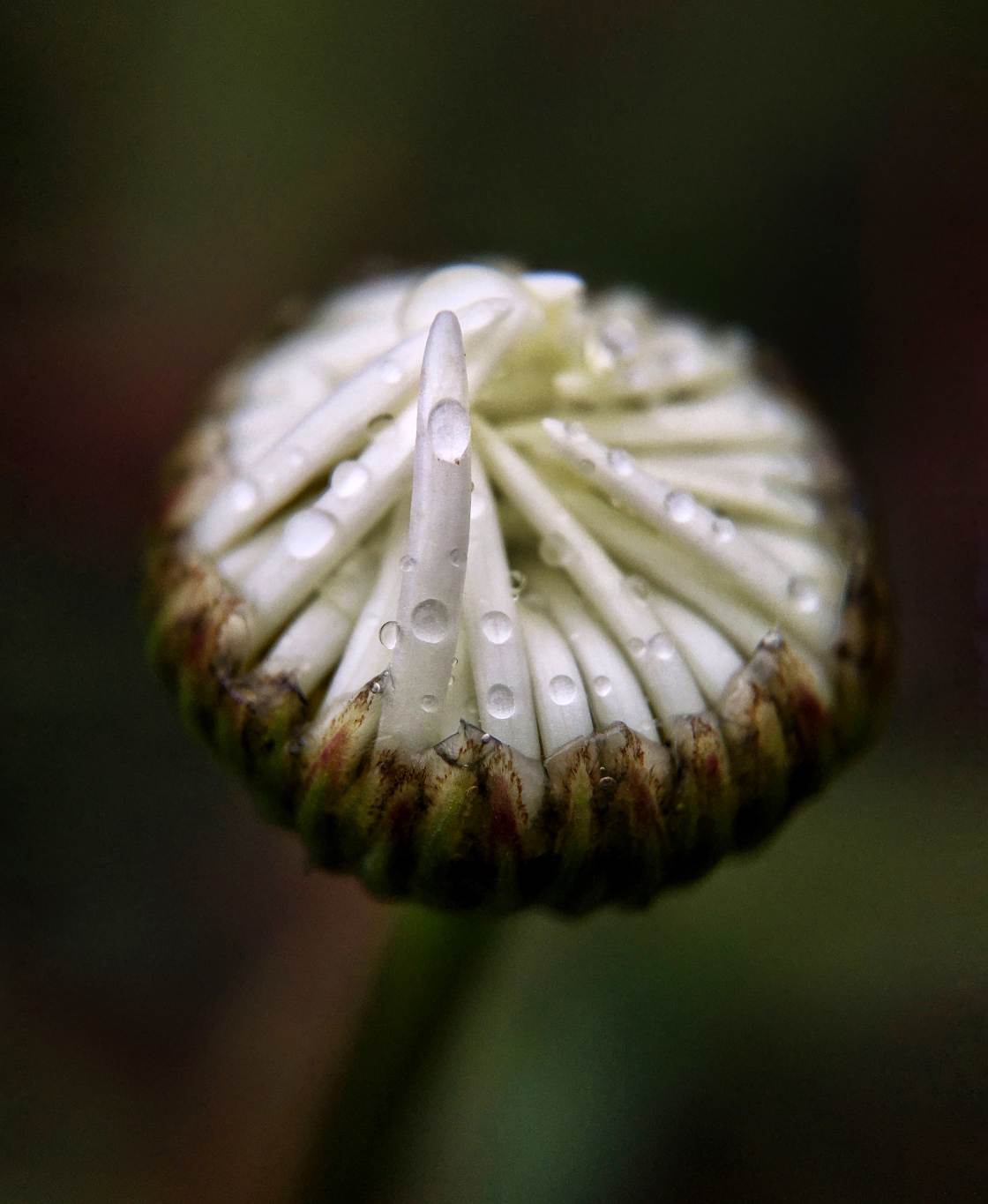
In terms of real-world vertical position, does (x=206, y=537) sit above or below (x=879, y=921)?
below

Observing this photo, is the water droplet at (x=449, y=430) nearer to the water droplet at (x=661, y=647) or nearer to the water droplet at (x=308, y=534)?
the water droplet at (x=308, y=534)

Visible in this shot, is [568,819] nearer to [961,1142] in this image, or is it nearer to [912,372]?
[961,1142]

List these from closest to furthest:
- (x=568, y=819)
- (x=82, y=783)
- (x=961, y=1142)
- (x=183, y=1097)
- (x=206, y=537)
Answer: (x=568, y=819)
(x=206, y=537)
(x=961, y=1142)
(x=183, y=1097)
(x=82, y=783)

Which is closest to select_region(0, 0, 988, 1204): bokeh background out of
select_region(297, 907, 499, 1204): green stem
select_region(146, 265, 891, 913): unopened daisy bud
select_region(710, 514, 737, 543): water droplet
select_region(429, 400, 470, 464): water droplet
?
select_region(297, 907, 499, 1204): green stem

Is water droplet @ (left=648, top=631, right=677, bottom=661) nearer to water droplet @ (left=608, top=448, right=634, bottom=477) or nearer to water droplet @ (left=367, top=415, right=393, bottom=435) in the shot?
water droplet @ (left=608, top=448, right=634, bottom=477)

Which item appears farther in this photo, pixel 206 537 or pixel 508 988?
pixel 508 988

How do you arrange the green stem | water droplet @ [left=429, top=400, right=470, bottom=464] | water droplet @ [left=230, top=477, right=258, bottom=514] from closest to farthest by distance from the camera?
water droplet @ [left=429, top=400, right=470, bottom=464] → water droplet @ [left=230, top=477, right=258, bottom=514] → the green stem

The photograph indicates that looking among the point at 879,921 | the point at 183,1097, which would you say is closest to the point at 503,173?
the point at 879,921
